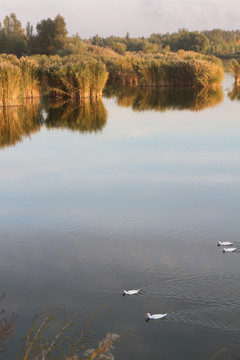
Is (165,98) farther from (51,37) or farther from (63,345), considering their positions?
(51,37)

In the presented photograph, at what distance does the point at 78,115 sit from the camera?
1653 cm

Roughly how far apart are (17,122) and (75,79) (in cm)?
619

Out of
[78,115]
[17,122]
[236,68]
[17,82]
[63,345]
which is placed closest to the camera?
[63,345]

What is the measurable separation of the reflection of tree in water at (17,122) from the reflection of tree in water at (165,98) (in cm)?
356

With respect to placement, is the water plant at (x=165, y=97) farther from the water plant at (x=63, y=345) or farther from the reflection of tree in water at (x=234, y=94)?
the water plant at (x=63, y=345)

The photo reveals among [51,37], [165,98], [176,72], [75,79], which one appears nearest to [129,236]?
[75,79]

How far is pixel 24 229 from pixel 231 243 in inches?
90.2

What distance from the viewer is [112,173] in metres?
9.04

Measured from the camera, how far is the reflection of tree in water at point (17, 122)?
13136 millimetres

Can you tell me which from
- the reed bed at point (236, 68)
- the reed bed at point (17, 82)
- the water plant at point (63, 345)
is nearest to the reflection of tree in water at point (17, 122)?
the reed bed at point (17, 82)

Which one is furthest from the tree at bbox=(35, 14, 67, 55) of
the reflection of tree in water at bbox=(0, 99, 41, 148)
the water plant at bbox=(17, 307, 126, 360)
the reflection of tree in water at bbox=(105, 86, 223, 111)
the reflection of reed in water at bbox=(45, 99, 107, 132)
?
the water plant at bbox=(17, 307, 126, 360)

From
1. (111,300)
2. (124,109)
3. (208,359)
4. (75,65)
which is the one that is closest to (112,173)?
(111,300)

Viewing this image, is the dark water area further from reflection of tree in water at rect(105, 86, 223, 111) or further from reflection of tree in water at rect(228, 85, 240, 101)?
reflection of tree in water at rect(228, 85, 240, 101)

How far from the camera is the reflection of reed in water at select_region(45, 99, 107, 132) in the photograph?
1487cm
